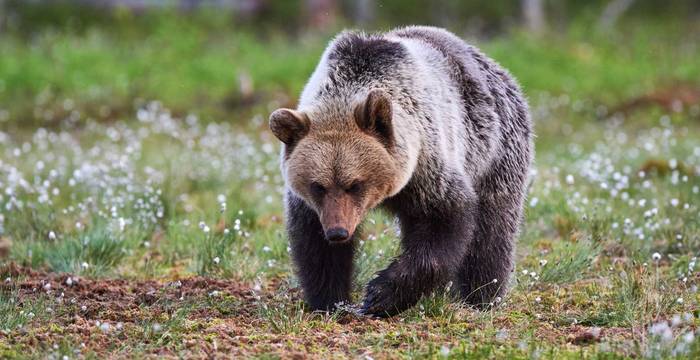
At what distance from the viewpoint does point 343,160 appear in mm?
4934

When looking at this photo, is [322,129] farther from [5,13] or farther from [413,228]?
[5,13]

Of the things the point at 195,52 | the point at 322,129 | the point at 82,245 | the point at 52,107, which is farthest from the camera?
the point at 195,52

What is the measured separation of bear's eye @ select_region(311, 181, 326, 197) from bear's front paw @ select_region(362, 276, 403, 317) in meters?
0.63

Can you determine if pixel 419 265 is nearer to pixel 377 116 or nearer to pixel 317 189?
pixel 317 189

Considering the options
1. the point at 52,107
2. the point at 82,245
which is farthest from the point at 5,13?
the point at 82,245

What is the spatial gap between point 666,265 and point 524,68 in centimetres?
921

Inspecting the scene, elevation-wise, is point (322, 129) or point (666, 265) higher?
point (322, 129)

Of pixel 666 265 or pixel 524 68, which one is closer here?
pixel 666 265

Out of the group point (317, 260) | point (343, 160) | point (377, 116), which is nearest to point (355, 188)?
point (343, 160)

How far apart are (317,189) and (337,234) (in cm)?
28

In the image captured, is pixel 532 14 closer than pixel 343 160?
No

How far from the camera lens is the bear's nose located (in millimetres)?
4805

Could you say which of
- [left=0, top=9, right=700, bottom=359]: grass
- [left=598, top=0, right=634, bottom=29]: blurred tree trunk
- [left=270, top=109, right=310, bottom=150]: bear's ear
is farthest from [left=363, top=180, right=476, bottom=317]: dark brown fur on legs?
[left=598, top=0, right=634, bottom=29]: blurred tree trunk

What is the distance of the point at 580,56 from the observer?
16484mm
